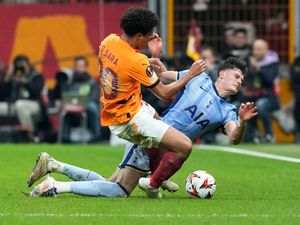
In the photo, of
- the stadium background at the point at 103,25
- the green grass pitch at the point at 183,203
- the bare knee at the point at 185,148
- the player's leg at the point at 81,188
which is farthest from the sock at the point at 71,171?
the stadium background at the point at 103,25

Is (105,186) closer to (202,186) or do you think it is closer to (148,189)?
(148,189)

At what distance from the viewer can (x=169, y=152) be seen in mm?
11773

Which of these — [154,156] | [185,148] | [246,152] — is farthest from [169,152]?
[246,152]

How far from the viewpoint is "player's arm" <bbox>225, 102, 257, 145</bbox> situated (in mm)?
11461

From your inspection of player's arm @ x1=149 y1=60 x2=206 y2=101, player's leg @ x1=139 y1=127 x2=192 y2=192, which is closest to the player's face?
player's arm @ x1=149 y1=60 x2=206 y2=101

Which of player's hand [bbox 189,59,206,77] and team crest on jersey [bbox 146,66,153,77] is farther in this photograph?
player's hand [bbox 189,59,206,77]

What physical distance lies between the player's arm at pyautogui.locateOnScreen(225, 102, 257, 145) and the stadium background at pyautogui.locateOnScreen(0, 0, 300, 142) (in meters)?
14.1

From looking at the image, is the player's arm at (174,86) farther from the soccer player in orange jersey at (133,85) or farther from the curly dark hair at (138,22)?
the curly dark hair at (138,22)

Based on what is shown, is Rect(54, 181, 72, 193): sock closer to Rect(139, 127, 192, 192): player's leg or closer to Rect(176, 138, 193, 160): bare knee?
Rect(139, 127, 192, 192): player's leg

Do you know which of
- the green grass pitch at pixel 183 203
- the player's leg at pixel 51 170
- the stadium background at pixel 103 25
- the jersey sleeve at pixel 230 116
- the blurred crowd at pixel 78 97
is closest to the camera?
the green grass pitch at pixel 183 203

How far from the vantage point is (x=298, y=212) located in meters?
10.7

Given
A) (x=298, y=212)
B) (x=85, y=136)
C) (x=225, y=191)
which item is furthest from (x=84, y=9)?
(x=298, y=212)

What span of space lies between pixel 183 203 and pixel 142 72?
1.33 meters

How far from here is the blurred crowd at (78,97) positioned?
24.9 m
